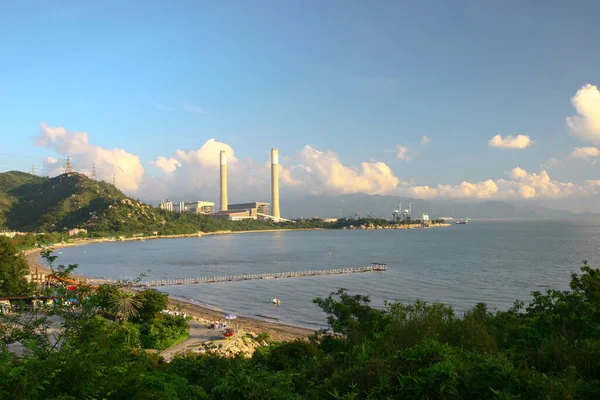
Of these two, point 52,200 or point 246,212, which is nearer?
point 52,200

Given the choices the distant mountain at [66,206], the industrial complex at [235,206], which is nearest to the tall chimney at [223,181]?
the industrial complex at [235,206]

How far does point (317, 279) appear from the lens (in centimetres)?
4159

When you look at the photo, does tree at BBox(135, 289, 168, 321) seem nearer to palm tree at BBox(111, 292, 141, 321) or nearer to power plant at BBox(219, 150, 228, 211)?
palm tree at BBox(111, 292, 141, 321)

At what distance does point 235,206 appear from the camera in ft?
604

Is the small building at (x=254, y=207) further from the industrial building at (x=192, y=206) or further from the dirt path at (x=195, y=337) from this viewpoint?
the dirt path at (x=195, y=337)

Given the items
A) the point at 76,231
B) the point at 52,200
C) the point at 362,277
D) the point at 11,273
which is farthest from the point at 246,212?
the point at 11,273

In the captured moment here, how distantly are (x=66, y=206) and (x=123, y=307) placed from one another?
111 metres

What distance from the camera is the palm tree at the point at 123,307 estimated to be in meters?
18.7

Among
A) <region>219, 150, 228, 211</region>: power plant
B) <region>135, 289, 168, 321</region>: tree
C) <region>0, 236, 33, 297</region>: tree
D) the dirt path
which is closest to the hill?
<region>219, 150, 228, 211</region>: power plant

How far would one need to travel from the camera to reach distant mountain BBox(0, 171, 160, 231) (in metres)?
110

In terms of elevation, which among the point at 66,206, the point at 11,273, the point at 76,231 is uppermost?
the point at 66,206

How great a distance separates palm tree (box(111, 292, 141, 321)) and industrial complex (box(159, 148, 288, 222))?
137085 mm

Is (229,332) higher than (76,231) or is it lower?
lower

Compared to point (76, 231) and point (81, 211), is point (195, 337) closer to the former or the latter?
point (76, 231)
